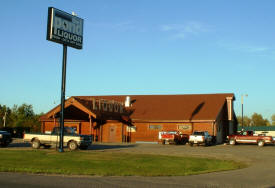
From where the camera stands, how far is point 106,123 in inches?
1779

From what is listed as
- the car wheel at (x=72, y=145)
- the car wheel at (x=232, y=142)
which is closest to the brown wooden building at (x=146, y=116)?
the car wheel at (x=232, y=142)

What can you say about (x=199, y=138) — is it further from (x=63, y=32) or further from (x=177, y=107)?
(x=63, y=32)

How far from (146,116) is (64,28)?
21.1 m

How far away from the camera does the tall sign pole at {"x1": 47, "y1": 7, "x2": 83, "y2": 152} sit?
992 inches

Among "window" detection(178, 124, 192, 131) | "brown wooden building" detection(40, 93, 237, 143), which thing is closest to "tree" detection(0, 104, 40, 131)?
"brown wooden building" detection(40, 93, 237, 143)

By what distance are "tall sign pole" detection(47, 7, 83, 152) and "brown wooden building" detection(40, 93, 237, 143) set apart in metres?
13.1

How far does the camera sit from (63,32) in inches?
1032

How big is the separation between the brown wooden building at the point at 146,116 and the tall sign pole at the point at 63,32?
13.1 meters

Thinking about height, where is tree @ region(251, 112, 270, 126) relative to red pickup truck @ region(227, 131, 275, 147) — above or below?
above

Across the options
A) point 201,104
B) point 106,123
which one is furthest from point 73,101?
point 201,104

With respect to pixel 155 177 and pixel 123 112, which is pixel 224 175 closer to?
pixel 155 177

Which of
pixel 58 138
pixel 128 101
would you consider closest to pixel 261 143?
pixel 128 101

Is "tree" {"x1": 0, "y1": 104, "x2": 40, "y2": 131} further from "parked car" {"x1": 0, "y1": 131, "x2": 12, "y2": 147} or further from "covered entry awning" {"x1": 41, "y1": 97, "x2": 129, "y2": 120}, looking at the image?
"parked car" {"x1": 0, "y1": 131, "x2": 12, "y2": 147}

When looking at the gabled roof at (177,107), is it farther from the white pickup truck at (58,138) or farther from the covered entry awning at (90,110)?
the white pickup truck at (58,138)
